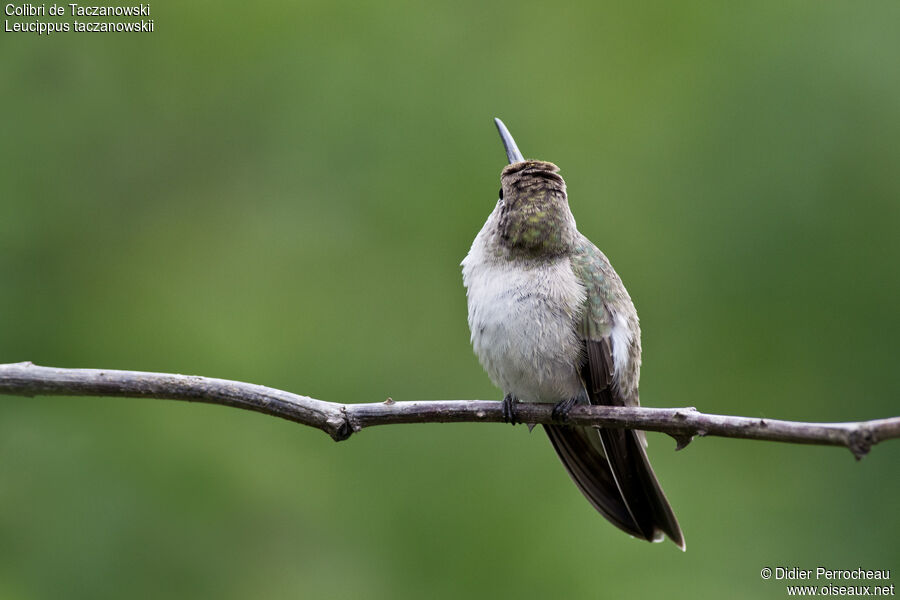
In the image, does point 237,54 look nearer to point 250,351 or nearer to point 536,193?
point 250,351

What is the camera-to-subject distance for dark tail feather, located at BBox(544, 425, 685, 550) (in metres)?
4.32

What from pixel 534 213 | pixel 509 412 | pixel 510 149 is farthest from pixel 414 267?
pixel 509 412

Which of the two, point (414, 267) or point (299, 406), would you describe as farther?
point (414, 267)

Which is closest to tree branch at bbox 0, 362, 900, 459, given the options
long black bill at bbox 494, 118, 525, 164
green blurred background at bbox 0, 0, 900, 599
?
long black bill at bbox 494, 118, 525, 164

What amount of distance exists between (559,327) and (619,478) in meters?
0.88

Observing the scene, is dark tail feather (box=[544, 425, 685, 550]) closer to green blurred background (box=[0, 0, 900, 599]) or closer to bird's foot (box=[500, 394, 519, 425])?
bird's foot (box=[500, 394, 519, 425])

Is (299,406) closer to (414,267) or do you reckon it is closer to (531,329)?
(531,329)

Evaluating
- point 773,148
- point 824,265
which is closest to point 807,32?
point 773,148

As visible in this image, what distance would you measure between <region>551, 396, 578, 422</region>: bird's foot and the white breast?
129 mm

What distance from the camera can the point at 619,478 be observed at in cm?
438

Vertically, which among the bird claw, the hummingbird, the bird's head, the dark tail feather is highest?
the bird's head

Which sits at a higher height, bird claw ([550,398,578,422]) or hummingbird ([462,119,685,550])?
hummingbird ([462,119,685,550])

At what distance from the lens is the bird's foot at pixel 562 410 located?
3.77 meters

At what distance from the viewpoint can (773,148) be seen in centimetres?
793
